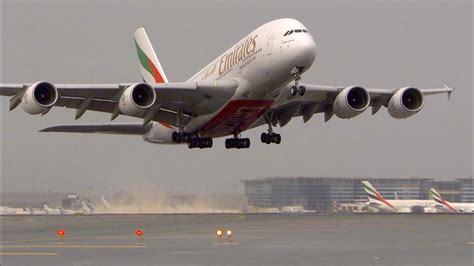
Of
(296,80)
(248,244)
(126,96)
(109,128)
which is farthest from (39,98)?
(109,128)

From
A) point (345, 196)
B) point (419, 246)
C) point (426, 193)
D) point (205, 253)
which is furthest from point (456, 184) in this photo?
point (205, 253)

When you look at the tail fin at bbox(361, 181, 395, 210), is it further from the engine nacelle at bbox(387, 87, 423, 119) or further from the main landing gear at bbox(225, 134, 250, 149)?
the engine nacelle at bbox(387, 87, 423, 119)

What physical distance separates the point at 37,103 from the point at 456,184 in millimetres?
78161

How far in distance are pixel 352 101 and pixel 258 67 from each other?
24.6 feet

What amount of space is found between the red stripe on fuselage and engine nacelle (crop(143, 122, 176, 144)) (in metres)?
4.01

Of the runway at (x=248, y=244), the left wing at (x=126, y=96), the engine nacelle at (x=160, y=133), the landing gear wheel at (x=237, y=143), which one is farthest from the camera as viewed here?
the engine nacelle at (x=160, y=133)

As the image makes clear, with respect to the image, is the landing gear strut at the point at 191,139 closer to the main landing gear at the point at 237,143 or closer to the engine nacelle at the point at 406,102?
the main landing gear at the point at 237,143

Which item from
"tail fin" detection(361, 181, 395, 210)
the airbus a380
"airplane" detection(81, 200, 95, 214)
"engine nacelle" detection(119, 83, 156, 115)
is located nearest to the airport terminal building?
"tail fin" detection(361, 181, 395, 210)

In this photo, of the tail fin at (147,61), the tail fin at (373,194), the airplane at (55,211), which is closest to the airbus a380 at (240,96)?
the tail fin at (147,61)

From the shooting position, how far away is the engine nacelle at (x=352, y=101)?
148 feet

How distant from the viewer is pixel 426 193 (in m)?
103

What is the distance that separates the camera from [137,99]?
42625mm

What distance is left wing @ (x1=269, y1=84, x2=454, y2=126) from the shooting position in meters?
45.3

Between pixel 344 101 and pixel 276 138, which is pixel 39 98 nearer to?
pixel 276 138
